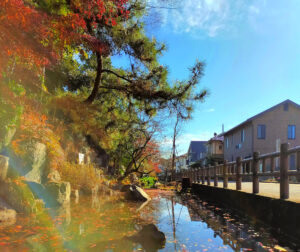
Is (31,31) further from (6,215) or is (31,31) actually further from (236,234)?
(236,234)

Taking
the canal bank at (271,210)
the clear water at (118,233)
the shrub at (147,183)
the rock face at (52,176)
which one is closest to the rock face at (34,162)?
the rock face at (52,176)

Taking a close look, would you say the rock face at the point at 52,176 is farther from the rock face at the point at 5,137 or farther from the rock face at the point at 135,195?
the rock face at the point at 135,195

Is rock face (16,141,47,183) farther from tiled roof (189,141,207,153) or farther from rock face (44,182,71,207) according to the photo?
tiled roof (189,141,207,153)

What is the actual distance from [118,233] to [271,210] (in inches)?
132

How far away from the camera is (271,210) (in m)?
5.66

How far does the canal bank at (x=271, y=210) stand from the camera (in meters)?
4.67

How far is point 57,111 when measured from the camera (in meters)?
13.4

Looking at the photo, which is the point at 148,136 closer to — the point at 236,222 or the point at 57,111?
the point at 57,111

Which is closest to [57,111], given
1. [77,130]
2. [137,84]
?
[77,130]

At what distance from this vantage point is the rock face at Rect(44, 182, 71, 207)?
7695 millimetres

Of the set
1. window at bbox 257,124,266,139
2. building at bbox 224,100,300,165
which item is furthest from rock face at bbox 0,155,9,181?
window at bbox 257,124,266,139

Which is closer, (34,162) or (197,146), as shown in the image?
(34,162)

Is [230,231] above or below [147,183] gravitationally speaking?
above

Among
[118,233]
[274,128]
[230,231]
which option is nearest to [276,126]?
[274,128]
